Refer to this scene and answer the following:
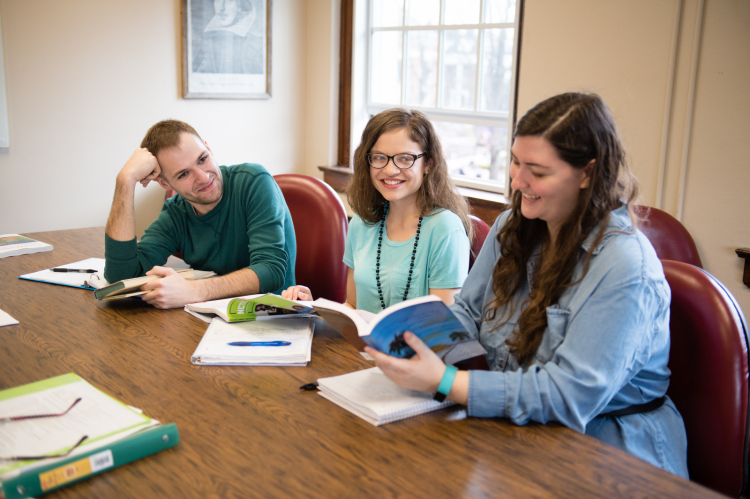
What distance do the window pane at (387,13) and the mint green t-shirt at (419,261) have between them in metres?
2.47

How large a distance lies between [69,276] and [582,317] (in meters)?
1.62

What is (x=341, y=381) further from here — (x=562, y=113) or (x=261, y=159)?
(x=261, y=159)

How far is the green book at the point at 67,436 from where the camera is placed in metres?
0.89

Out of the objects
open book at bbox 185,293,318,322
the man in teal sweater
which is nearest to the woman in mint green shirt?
open book at bbox 185,293,318,322

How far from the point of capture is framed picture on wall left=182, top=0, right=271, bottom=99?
378cm

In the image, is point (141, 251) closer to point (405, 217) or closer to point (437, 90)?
point (405, 217)

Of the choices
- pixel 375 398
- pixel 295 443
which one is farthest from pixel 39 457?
pixel 375 398

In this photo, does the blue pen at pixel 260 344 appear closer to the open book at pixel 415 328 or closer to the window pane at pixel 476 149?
the open book at pixel 415 328

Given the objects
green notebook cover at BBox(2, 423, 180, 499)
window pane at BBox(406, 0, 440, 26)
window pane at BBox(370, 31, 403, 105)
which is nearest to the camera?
green notebook cover at BBox(2, 423, 180, 499)

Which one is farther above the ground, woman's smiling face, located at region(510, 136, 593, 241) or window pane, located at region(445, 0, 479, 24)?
window pane, located at region(445, 0, 479, 24)

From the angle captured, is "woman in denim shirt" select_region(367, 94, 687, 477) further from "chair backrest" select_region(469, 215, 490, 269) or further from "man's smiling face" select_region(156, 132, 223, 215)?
"man's smiling face" select_region(156, 132, 223, 215)

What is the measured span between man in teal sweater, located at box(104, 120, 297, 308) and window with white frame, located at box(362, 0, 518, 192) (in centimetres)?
163

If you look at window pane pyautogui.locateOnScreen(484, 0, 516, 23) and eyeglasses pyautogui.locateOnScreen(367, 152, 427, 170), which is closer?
eyeglasses pyautogui.locateOnScreen(367, 152, 427, 170)

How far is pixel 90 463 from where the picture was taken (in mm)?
925
